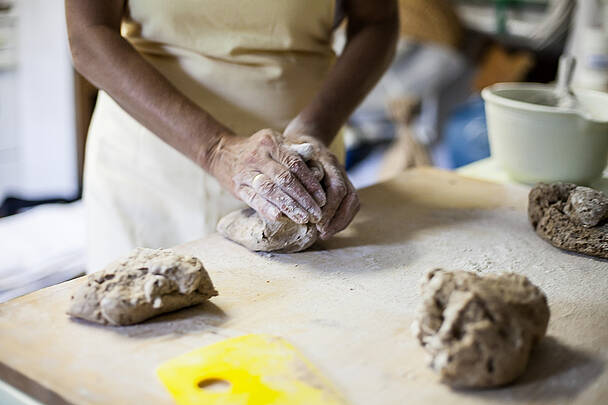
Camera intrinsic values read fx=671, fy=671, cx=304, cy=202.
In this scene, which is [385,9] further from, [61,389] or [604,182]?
[61,389]

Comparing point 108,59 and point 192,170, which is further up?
point 108,59

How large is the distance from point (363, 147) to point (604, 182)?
6.18 ft

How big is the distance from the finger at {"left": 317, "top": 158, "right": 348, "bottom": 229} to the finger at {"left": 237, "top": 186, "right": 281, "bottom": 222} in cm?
9

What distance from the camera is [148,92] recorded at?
1302 millimetres

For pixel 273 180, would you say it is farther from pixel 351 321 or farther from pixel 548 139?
pixel 548 139

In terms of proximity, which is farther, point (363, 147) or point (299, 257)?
point (363, 147)

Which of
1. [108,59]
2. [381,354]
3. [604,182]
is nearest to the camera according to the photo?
[381,354]

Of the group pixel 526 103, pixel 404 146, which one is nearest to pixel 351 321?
pixel 526 103

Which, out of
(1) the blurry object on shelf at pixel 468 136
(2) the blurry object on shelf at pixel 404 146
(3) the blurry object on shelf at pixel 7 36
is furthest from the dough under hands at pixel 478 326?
(3) the blurry object on shelf at pixel 7 36

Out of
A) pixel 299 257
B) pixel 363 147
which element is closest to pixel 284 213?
pixel 299 257

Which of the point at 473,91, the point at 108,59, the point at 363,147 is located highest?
the point at 108,59

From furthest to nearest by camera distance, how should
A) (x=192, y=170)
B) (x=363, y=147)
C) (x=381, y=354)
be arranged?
1. (x=363, y=147)
2. (x=192, y=170)
3. (x=381, y=354)

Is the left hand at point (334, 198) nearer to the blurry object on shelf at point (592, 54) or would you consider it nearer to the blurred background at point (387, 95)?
the blurry object on shelf at point (592, 54)

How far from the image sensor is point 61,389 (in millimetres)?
788
